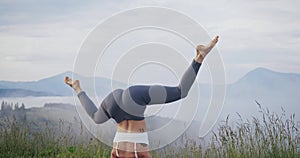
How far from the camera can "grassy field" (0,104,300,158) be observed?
504 centimetres

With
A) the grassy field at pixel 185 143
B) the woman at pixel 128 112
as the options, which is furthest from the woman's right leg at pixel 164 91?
the grassy field at pixel 185 143

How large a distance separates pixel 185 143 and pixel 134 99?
2965 millimetres

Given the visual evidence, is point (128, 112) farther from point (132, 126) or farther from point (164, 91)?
point (164, 91)

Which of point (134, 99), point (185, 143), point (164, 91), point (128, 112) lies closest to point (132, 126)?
point (128, 112)

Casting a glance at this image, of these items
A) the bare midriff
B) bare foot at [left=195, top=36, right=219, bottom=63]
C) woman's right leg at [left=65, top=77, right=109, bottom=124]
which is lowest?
the bare midriff

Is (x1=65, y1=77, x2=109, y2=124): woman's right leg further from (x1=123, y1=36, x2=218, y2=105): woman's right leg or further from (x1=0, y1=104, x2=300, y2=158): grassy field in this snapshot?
(x1=0, y1=104, x2=300, y2=158): grassy field

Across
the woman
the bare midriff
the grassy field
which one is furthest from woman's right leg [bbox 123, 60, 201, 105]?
the grassy field

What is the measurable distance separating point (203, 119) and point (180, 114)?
15cm

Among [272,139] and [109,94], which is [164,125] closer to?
[109,94]

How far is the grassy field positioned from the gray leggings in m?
2.52

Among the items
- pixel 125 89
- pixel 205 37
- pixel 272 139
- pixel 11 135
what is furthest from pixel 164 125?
pixel 11 135

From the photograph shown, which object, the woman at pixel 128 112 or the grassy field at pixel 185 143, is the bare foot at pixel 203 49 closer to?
the woman at pixel 128 112

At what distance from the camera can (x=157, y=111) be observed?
295cm

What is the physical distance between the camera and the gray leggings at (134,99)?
2.61 meters
